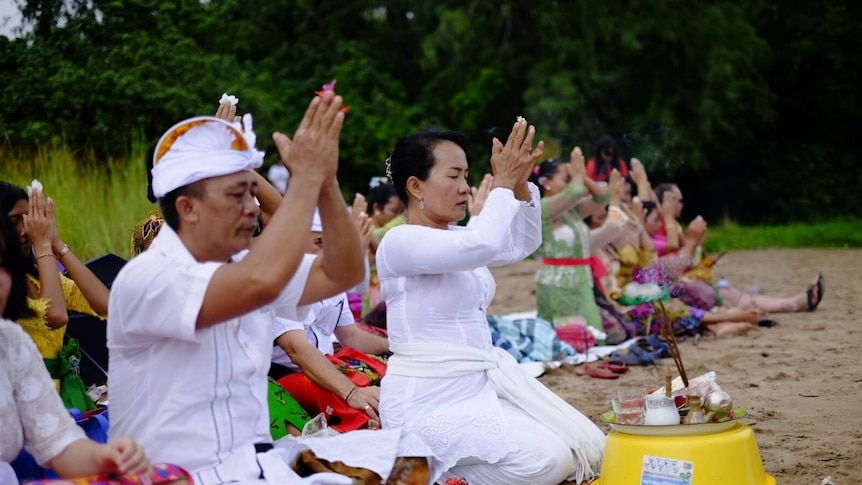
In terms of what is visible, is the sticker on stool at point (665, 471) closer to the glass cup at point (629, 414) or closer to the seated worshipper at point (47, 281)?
the glass cup at point (629, 414)

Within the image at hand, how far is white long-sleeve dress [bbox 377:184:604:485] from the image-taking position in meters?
4.13

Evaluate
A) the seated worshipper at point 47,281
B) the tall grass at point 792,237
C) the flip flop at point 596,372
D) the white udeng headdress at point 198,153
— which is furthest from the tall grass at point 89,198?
the tall grass at point 792,237

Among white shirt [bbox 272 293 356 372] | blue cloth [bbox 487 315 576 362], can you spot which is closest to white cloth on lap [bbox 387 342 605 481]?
white shirt [bbox 272 293 356 372]

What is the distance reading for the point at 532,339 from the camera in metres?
8.21

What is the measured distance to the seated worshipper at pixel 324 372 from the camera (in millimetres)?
4695

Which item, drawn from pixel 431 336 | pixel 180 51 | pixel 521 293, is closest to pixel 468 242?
pixel 431 336

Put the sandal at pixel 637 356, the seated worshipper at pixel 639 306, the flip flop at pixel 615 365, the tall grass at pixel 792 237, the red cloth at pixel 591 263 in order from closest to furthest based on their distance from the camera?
the flip flop at pixel 615 365 < the sandal at pixel 637 356 < the red cloth at pixel 591 263 < the seated worshipper at pixel 639 306 < the tall grass at pixel 792 237

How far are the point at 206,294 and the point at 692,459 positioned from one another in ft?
6.54

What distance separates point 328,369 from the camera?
4.73m

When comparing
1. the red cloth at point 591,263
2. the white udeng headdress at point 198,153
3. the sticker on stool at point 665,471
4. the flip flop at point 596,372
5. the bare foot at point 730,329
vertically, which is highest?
the white udeng headdress at point 198,153

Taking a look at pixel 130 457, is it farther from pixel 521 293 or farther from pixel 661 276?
pixel 521 293

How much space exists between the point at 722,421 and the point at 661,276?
1563 mm

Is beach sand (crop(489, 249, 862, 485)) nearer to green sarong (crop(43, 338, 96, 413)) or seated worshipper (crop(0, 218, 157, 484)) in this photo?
green sarong (crop(43, 338, 96, 413))

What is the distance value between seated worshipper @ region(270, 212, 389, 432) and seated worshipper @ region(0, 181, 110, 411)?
0.92m
